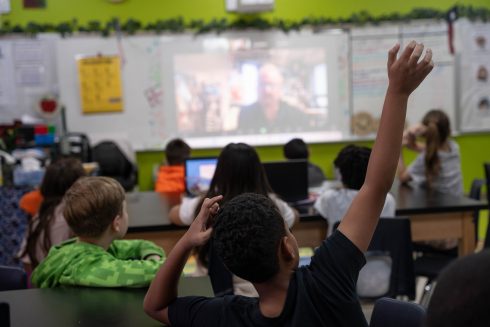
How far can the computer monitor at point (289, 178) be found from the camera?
333cm

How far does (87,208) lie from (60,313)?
43cm

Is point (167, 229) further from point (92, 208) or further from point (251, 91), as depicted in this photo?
point (251, 91)

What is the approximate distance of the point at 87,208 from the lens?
1.85 m

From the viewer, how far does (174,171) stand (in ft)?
13.6

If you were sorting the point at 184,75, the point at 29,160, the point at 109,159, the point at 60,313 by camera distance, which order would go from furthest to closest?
the point at 184,75, the point at 109,159, the point at 29,160, the point at 60,313

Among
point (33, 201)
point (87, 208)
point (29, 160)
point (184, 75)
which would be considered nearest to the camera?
point (87, 208)

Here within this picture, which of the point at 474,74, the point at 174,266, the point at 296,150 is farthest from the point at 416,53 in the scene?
the point at 474,74

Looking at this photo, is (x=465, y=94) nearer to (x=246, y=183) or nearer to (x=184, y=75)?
(x=184, y=75)

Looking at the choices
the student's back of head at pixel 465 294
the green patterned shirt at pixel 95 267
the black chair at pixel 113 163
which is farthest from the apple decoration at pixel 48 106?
the student's back of head at pixel 465 294

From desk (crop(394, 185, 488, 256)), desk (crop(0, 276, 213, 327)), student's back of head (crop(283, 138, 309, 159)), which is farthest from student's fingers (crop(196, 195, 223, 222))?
student's back of head (crop(283, 138, 309, 159))

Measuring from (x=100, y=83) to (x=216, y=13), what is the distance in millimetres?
1208

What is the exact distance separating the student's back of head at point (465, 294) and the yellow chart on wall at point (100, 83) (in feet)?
A: 16.6

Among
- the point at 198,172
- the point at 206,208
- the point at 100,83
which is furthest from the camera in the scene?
the point at 100,83

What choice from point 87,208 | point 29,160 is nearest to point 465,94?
point 29,160
